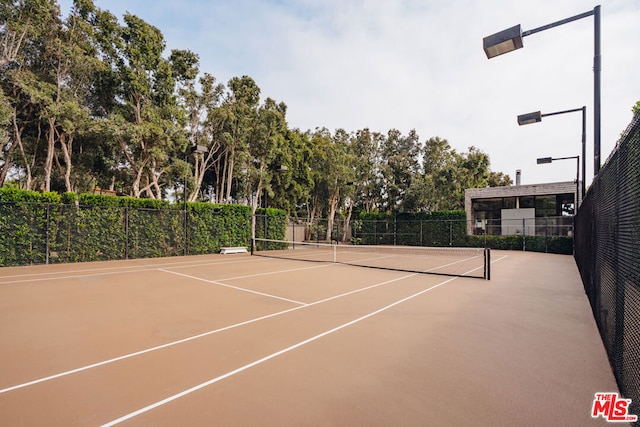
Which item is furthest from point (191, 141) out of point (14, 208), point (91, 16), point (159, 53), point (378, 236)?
point (378, 236)

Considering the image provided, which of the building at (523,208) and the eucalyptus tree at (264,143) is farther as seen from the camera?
the eucalyptus tree at (264,143)

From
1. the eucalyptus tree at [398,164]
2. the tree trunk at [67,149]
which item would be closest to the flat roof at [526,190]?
the eucalyptus tree at [398,164]

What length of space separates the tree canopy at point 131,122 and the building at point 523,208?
2472 millimetres

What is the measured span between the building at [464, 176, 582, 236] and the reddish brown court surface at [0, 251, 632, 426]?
1848cm

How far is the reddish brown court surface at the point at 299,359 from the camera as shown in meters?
2.53

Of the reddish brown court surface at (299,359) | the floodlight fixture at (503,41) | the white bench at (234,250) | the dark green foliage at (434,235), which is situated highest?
the floodlight fixture at (503,41)

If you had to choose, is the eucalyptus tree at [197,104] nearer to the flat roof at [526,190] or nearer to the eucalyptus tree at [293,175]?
the eucalyptus tree at [293,175]

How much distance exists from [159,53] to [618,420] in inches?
974

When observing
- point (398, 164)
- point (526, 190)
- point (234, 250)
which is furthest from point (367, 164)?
point (234, 250)

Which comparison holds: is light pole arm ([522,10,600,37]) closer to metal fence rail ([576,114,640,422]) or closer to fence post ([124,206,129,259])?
metal fence rail ([576,114,640,422])

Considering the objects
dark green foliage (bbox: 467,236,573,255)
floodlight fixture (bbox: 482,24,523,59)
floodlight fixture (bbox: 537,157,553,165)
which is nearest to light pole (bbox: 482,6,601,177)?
floodlight fixture (bbox: 482,24,523,59)

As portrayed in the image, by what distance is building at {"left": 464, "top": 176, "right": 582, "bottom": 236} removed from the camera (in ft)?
Result: 73.9

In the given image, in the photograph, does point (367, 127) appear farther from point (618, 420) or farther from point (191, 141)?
point (618, 420)

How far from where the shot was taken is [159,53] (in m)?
19.8
